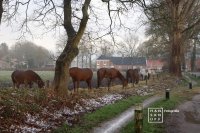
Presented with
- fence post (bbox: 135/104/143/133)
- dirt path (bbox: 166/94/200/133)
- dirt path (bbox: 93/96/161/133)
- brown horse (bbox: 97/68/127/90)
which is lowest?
dirt path (bbox: 166/94/200/133)

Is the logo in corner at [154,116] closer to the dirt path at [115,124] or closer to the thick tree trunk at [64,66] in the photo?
the dirt path at [115,124]

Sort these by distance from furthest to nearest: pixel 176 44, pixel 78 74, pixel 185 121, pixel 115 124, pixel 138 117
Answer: pixel 176 44 → pixel 78 74 → pixel 185 121 → pixel 115 124 → pixel 138 117

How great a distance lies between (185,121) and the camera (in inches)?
734

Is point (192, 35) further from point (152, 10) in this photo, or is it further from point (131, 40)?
point (131, 40)

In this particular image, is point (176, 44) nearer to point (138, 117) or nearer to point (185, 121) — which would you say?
point (185, 121)

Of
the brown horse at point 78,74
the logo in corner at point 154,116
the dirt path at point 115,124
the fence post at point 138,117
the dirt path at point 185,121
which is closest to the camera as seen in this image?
the fence post at point 138,117

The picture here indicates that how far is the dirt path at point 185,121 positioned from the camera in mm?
16266

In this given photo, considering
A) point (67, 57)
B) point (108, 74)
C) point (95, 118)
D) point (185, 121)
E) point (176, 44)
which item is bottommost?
point (185, 121)

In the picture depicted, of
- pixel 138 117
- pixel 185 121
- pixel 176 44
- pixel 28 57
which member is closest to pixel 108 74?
pixel 185 121

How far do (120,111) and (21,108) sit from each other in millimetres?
6587

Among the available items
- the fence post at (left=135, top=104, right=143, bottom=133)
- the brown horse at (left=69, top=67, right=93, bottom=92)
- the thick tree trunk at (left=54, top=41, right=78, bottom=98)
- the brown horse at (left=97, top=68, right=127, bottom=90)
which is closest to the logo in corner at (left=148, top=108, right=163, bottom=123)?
the fence post at (left=135, top=104, right=143, bottom=133)

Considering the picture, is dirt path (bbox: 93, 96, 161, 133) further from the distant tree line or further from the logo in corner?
the distant tree line

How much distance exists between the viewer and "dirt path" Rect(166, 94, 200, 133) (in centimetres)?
1627

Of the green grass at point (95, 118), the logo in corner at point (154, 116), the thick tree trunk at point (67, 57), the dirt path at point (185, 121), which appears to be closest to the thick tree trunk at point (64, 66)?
the thick tree trunk at point (67, 57)
